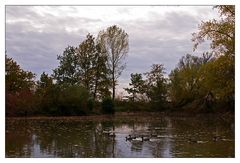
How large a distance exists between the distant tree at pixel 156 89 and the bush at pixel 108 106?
421cm

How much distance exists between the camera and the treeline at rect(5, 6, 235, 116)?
14.8 meters

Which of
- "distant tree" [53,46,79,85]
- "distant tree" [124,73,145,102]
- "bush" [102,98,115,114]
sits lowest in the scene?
"bush" [102,98,115,114]

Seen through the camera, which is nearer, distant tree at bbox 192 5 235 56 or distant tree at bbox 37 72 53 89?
distant tree at bbox 192 5 235 56

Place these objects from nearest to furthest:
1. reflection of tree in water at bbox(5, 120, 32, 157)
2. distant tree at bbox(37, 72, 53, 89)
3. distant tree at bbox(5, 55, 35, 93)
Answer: reflection of tree in water at bbox(5, 120, 32, 157) → distant tree at bbox(5, 55, 35, 93) → distant tree at bbox(37, 72, 53, 89)

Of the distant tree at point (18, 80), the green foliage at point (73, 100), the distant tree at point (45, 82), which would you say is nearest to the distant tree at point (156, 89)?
the green foliage at point (73, 100)

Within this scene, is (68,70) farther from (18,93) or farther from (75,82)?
(18,93)

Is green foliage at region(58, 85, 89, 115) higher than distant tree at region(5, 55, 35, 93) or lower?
lower

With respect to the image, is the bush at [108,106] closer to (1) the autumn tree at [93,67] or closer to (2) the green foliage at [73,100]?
(1) the autumn tree at [93,67]

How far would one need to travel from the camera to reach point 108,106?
1622 cm

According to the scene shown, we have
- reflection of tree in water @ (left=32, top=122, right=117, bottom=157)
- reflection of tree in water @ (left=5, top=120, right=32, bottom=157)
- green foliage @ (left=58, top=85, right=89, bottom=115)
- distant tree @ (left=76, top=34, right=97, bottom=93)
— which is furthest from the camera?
green foliage @ (left=58, top=85, right=89, bottom=115)

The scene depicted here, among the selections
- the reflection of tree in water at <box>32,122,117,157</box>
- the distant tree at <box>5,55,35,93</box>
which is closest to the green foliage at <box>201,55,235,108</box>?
the reflection of tree in water at <box>32,122,117,157</box>

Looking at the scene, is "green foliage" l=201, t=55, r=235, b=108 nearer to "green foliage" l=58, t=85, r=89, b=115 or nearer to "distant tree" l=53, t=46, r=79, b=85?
"green foliage" l=58, t=85, r=89, b=115

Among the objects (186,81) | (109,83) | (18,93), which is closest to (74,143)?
(109,83)
